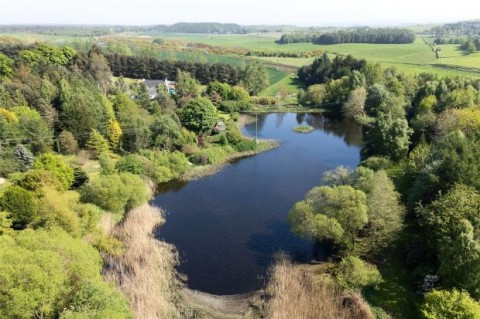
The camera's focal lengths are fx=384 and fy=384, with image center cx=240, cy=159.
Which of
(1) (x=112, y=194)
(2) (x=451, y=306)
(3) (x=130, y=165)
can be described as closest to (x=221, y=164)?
(3) (x=130, y=165)

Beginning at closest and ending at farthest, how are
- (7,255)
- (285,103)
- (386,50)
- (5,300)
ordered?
(5,300)
(7,255)
(285,103)
(386,50)

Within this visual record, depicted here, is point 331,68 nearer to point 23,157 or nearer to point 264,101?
point 264,101

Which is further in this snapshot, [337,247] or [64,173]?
[64,173]

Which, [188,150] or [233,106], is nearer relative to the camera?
[188,150]

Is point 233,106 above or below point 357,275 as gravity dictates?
above

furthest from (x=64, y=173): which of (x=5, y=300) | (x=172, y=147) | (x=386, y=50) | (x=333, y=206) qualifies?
(x=386, y=50)

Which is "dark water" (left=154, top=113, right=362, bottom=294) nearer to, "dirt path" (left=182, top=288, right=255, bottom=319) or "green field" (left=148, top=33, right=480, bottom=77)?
"dirt path" (left=182, top=288, right=255, bottom=319)

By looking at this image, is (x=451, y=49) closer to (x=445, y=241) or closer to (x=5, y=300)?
(x=445, y=241)

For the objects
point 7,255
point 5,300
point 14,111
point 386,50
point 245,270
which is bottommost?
point 245,270
